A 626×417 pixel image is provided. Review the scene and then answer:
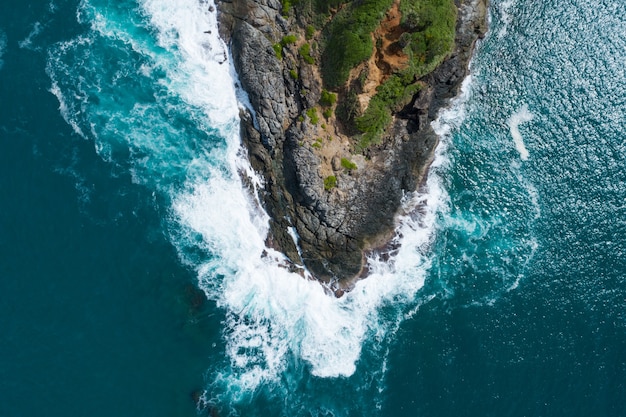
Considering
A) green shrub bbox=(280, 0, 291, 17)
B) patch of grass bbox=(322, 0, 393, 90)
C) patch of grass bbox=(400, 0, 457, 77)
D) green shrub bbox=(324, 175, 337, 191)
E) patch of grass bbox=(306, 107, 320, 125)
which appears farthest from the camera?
green shrub bbox=(280, 0, 291, 17)

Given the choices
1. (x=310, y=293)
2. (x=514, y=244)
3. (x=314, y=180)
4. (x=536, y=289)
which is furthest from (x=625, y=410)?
(x=314, y=180)

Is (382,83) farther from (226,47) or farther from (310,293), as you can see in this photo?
(310,293)

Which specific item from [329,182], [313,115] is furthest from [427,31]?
[329,182]

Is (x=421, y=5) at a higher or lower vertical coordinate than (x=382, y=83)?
higher

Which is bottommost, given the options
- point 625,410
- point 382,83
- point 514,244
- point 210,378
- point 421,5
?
point 210,378

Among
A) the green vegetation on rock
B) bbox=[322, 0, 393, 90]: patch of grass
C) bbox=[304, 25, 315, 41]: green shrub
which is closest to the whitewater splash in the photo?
the green vegetation on rock

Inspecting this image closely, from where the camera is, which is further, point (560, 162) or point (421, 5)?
point (560, 162)

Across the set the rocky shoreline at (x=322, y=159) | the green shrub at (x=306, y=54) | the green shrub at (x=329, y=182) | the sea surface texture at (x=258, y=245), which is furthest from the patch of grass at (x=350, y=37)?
the sea surface texture at (x=258, y=245)

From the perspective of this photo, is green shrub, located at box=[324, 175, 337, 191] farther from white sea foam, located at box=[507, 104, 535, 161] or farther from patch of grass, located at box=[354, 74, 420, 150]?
white sea foam, located at box=[507, 104, 535, 161]
